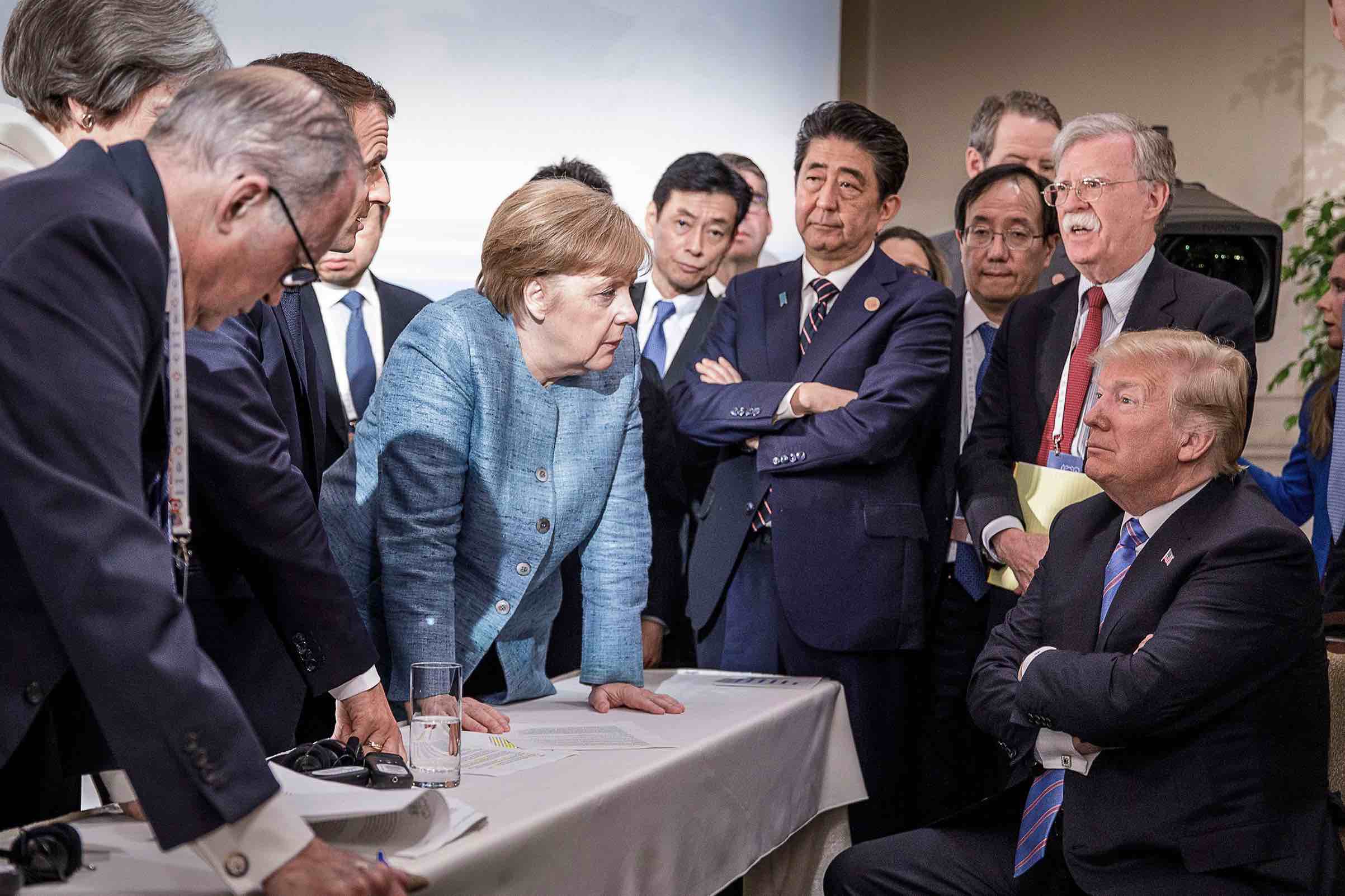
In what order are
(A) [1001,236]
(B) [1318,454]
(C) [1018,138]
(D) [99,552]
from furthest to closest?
1. (C) [1018,138]
2. (B) [1318,454]
3. (A) [1001,236]
4. (D) [99,552]

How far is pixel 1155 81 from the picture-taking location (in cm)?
608

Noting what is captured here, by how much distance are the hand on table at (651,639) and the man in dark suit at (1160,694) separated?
30.6 inches

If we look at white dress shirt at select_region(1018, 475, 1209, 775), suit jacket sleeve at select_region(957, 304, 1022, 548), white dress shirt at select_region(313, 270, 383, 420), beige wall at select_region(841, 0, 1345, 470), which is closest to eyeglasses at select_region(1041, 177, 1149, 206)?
suit jacket sleeve at select_region(957, 304, 1022, 548)

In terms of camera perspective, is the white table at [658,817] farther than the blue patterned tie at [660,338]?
No

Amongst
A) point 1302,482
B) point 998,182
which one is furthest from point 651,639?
point 1302,482

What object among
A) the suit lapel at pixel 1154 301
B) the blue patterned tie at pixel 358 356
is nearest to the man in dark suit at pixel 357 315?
the blue patterned tie at pixel 358 356

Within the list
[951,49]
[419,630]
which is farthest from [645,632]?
[951,49]

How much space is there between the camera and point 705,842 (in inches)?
77.5

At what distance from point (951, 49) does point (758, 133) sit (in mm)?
2232

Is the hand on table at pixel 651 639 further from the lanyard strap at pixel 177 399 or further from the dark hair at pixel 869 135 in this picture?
the lanyard strap at pixel 177 399

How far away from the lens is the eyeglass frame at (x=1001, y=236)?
336 centimetres

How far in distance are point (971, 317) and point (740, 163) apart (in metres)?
1.16

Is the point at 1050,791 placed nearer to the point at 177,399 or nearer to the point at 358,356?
the point at 177,399

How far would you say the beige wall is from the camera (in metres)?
5.71
